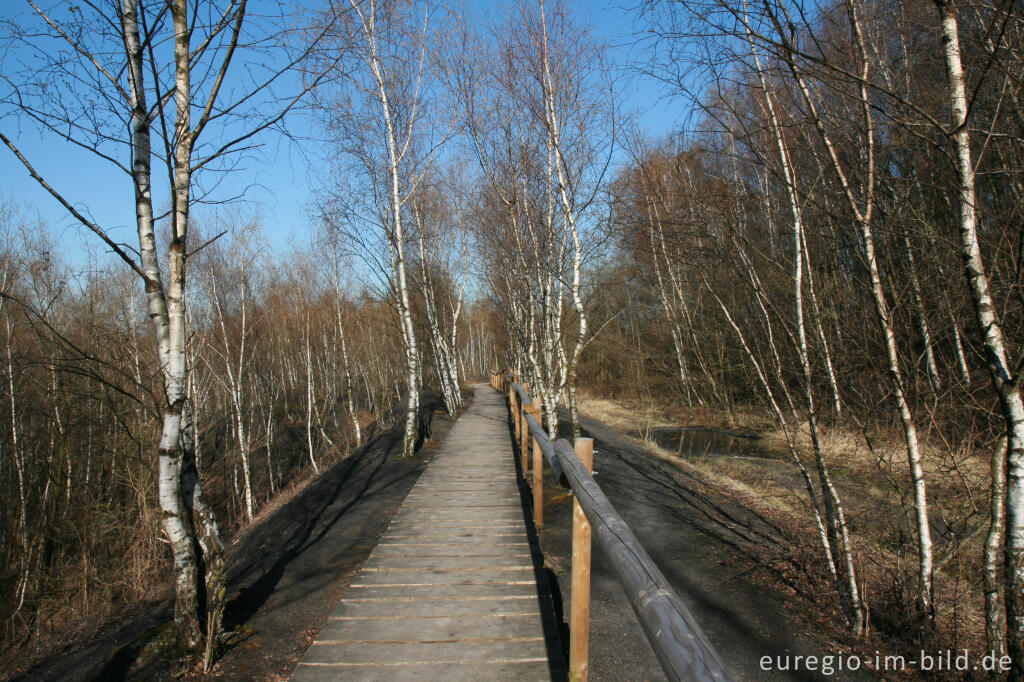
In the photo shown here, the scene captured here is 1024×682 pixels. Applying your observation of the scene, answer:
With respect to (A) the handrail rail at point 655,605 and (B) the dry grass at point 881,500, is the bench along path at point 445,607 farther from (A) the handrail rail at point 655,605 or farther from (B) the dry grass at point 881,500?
(B) the dry grass at point 881,500

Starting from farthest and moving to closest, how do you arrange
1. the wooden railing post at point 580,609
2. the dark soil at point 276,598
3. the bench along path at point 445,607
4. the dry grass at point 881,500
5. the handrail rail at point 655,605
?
1. the dry grass at point 881,500
2. the dark soil at point 276,598
3. the bench along path at point 445,607
4. the wooden railing post at point 580,609
5. the handrail rail at point 655,605

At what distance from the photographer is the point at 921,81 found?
30.5 feet

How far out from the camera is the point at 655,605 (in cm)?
163

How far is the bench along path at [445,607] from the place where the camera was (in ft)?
10.0

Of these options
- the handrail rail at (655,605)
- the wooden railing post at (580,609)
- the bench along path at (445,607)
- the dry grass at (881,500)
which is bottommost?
the dry grass at (881,500)

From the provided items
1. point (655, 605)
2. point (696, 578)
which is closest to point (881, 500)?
point (696, 578)

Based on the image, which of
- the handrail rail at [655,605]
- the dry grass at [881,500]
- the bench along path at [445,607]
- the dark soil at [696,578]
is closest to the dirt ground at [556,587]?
the dark soil at [696,578]

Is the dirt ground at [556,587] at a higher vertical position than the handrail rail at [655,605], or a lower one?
lower

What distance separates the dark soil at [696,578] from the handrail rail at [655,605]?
1344 mm

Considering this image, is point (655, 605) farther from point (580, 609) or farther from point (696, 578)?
point (696, 578)

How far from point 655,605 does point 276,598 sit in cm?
374


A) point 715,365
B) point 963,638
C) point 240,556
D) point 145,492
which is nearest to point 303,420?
point 145,492

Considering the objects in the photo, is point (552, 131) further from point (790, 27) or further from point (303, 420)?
point (303, 420)

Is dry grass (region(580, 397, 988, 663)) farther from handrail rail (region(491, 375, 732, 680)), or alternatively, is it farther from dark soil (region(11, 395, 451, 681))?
dark soil (region(11, 395, 451, 681))
